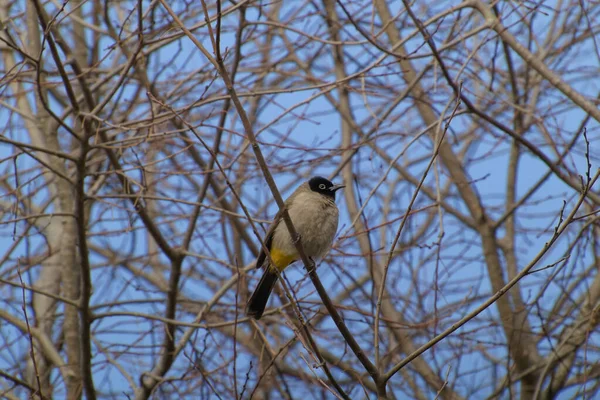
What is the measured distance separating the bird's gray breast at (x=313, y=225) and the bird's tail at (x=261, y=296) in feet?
0.84

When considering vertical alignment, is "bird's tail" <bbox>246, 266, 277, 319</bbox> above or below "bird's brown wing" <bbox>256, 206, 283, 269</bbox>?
below

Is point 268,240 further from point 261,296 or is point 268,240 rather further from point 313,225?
point 261,296

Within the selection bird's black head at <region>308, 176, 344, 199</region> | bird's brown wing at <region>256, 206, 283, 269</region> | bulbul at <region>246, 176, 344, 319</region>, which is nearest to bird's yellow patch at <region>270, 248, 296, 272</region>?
bulbul at <region>246, 176, 344, 319</region>

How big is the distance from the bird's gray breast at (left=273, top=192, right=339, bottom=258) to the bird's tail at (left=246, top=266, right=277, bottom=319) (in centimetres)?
26

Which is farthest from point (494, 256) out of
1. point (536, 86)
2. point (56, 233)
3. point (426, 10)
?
point (56, 233)

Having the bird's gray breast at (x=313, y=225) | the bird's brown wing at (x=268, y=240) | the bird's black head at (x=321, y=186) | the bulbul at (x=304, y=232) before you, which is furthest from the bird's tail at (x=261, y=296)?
the bird's black head at (x=321, y=186)

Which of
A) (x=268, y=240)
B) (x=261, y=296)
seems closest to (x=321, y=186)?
(x=268, y=240)

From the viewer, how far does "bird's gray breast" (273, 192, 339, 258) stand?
546cm

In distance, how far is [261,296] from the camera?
516 cm

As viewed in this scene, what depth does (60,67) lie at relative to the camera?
432 cm

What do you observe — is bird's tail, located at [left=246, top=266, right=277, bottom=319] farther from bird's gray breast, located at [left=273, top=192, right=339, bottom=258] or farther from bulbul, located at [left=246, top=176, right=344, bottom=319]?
bird's gray breast, located at [left=273, top=192, right=339, bottom=258]

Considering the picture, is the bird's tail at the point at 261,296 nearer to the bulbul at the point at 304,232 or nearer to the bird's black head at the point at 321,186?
the bulbul at the point at 304,232

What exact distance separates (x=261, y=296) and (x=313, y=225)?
2.28 ft

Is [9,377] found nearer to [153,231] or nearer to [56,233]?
[153,231]
